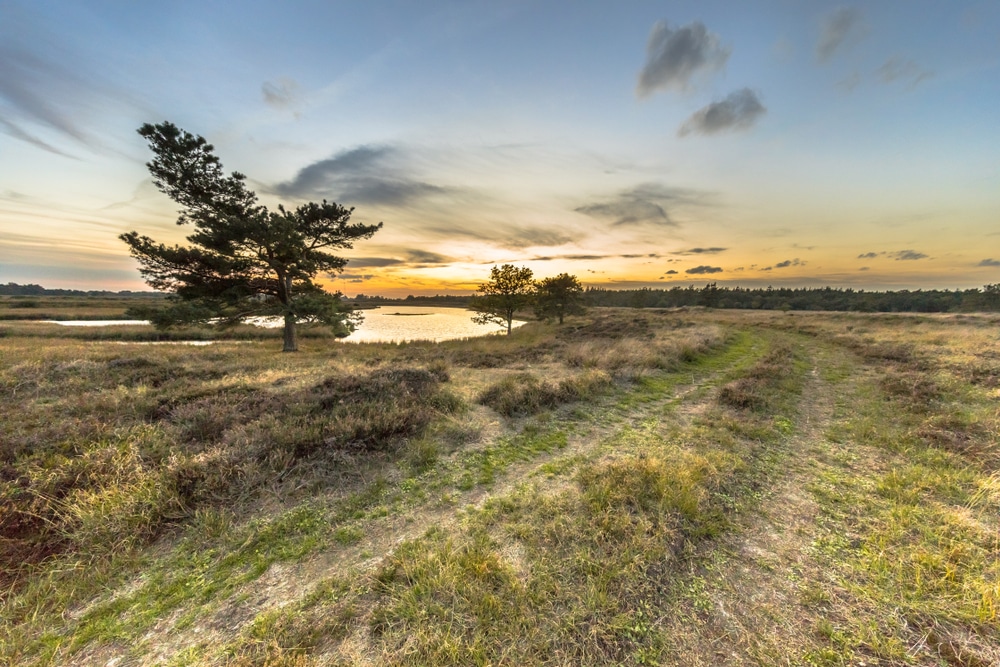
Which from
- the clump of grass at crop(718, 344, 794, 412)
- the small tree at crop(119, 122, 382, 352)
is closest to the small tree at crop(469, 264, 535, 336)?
the small tree at crop(119, 122, 382, 352)

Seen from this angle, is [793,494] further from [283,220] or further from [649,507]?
[283,220]

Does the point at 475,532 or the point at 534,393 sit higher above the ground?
the point at 534,393

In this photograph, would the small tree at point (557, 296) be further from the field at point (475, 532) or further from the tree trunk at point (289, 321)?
the field at point (475, 532)

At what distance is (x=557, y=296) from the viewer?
152ft

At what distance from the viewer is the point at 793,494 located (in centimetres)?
529

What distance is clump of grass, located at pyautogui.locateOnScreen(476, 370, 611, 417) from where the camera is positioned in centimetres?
892

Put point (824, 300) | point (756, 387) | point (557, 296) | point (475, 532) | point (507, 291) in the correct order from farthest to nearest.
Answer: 1. point (824, 300)
2. point (557, 296)
3. point (507, 291)
4. point (756, 387)
5. point (475, 532)

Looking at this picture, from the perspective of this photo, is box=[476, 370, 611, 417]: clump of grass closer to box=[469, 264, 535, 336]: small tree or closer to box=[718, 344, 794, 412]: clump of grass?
box=[718, 344, 794, 412]: clump of grass

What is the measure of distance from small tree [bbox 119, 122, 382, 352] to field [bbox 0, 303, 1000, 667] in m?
12.1

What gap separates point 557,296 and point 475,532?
43779 millimetres

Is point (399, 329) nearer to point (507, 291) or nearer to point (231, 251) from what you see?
point (507, 291)

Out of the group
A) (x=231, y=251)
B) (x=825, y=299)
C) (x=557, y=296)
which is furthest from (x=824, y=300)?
(x=231, y=251)

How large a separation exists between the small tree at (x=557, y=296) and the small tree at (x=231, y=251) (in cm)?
2749

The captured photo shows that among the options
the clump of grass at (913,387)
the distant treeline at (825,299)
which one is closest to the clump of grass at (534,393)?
the clump of grass at (913,387)
